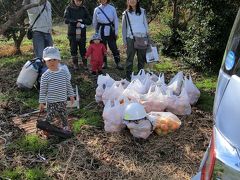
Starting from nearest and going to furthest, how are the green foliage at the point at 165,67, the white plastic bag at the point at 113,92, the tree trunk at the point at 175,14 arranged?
the white plastic bag at the point at 113,92 → the green foliage at the point at 165,67 → the tree trunk at the point at 175,14

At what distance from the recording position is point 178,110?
588cm

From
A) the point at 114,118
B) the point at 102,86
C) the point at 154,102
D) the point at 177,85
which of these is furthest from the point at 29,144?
the point at 177,85

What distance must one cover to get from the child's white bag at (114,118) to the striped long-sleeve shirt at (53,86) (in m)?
0.63

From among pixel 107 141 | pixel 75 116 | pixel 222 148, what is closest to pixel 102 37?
pixel 75 116

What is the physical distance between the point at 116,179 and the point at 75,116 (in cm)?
190

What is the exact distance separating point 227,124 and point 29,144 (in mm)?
3532

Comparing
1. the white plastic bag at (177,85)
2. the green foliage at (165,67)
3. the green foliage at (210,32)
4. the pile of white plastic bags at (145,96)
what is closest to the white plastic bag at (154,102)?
the pile of white plastic bags at (145,96)

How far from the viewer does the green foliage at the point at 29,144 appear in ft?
16.6

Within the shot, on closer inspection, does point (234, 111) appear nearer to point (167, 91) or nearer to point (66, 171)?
point (66, 171)

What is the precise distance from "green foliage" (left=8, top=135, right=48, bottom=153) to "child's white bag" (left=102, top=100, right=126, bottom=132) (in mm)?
838

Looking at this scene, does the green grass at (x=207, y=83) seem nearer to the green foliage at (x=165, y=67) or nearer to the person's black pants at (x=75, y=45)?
the green foliage at (x=165, y=67)

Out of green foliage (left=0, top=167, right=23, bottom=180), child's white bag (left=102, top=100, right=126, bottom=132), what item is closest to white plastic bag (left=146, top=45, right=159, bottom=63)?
child's white bag (left=102, top=100, right=126, bottom=132)

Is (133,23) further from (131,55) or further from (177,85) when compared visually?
(177,85)

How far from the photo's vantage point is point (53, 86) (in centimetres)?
517
